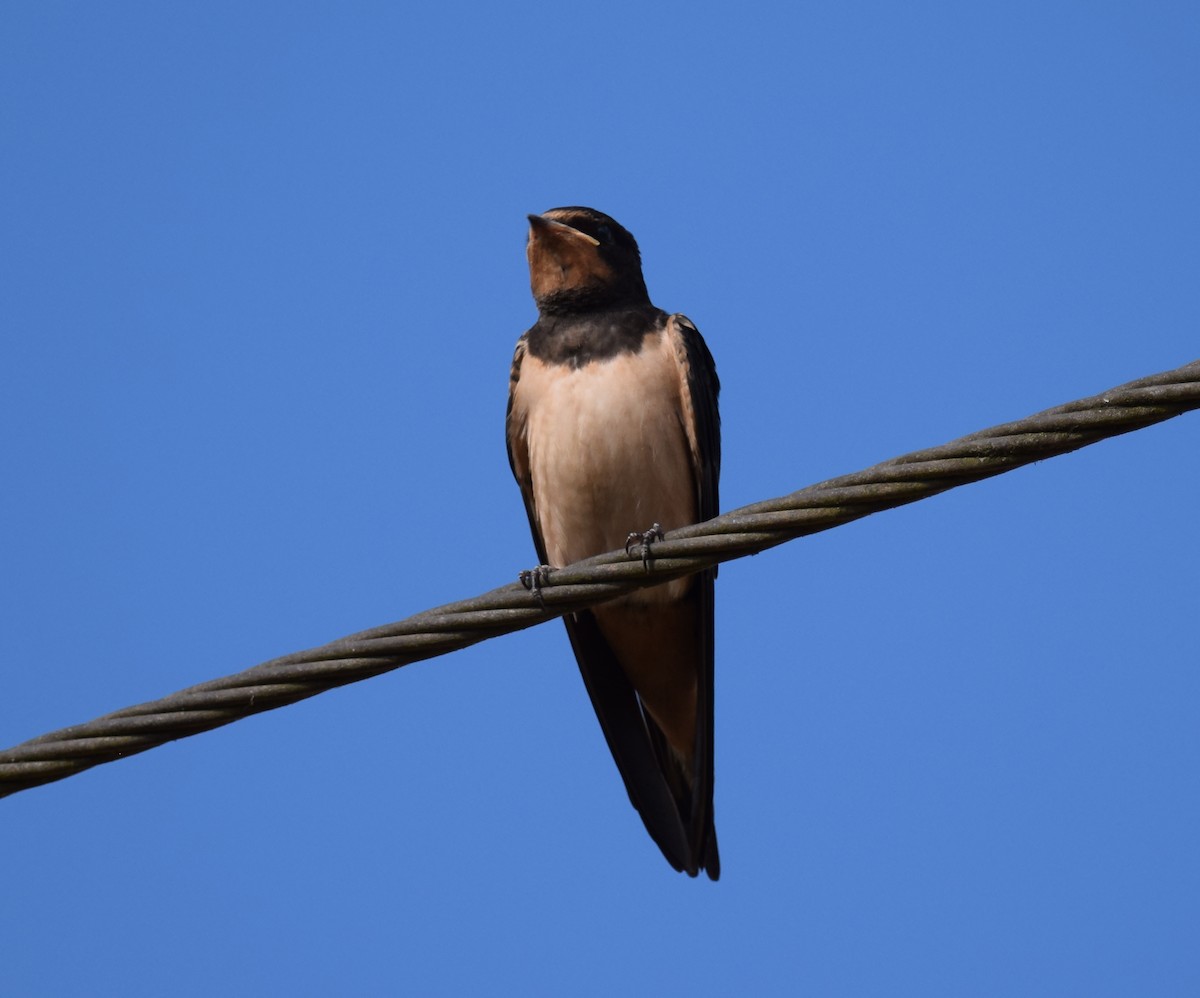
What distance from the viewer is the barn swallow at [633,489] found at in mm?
6371

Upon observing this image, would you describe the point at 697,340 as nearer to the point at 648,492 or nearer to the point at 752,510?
the point at 648,492

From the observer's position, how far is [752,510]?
12.6ft

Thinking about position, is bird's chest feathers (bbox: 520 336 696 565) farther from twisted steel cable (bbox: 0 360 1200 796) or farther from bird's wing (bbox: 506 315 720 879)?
twisted steel cable (bbox: 0 360 1200 796)

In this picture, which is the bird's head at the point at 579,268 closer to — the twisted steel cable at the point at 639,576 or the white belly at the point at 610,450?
the white belly at the point at 610,450

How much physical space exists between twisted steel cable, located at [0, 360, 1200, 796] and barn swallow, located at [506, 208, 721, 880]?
242cm

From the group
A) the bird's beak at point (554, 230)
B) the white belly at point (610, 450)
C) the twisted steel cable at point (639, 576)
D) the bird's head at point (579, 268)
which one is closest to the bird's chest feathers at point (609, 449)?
the white belly at point (610, 450)

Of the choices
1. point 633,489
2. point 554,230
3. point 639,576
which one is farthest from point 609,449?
point 639,576

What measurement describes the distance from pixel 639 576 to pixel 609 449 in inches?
94.9

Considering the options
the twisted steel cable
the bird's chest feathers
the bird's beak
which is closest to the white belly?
the bird's chest feathers

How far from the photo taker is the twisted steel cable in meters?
3.55

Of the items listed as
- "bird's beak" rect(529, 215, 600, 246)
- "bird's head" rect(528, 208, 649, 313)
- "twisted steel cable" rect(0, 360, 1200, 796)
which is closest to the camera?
"twisted steel cable" rect(0, 360, 1200, 796)

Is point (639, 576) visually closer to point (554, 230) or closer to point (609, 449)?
point (609, 449)

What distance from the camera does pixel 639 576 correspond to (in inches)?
156

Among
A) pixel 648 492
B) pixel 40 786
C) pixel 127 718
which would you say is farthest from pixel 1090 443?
pixel 648 492
